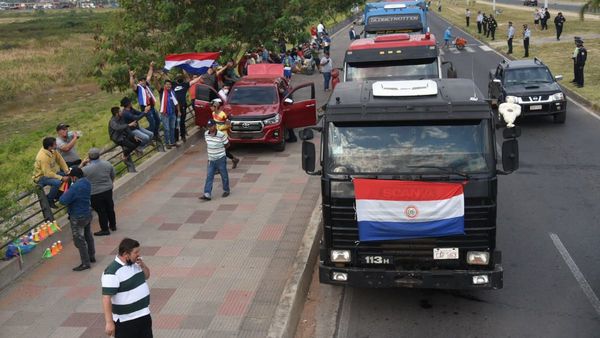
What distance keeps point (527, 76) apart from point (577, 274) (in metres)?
11.3

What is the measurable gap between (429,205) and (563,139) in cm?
1103

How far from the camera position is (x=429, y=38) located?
16.9m

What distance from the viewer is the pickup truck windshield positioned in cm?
1716

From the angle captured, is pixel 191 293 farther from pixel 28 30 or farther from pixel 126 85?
pixel 28 30

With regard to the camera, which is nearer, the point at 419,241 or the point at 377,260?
the point at 419,241

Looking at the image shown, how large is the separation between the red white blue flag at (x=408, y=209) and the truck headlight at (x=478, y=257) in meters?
0.33

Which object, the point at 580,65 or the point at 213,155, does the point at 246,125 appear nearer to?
the point at 213,155

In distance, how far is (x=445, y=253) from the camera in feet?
24.2

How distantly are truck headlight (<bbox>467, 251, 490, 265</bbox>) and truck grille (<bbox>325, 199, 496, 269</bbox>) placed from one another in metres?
0.05

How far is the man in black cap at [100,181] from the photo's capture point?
34.2 feet

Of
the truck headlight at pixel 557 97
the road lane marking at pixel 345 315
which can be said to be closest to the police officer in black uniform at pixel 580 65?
the truck headlight at pixel 557 97

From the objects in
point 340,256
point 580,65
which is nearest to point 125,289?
point 340,256

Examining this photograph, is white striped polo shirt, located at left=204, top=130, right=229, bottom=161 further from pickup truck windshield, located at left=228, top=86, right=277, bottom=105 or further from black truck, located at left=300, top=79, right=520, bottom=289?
black truck, located at left=300, top=79, right=520, bottom=289

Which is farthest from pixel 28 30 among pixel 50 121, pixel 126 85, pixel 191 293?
pixel 191 293
